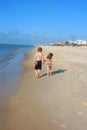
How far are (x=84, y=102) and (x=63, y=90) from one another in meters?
2.00

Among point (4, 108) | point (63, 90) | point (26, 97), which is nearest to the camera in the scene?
point (4, 108)

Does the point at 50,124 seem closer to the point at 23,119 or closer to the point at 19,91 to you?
the point at 23,119

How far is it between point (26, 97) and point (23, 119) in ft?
7.87

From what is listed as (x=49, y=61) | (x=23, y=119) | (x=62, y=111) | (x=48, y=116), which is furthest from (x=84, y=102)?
(x=49, y=61)

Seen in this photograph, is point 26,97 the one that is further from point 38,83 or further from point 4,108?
point 38,83

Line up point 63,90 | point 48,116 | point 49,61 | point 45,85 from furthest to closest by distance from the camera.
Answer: point 49,61, point 45,85, point 63,90, point 48,116

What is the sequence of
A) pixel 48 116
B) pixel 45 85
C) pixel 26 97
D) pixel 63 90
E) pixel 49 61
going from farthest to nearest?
pixel 49 61, pixel 45 85, pixel 63 90, pixel 26 97, pixel 48 116

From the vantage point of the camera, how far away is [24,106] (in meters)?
8.12

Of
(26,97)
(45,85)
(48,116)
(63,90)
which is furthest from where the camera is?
(45,85)

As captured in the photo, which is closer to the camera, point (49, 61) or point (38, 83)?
point (38, 83)

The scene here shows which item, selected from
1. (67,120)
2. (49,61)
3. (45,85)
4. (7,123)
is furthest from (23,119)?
(49,61)

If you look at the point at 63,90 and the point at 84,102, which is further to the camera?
the point at 63,90

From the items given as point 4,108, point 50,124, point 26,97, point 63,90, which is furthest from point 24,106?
point 63,90

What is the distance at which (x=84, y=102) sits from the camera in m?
8.42
